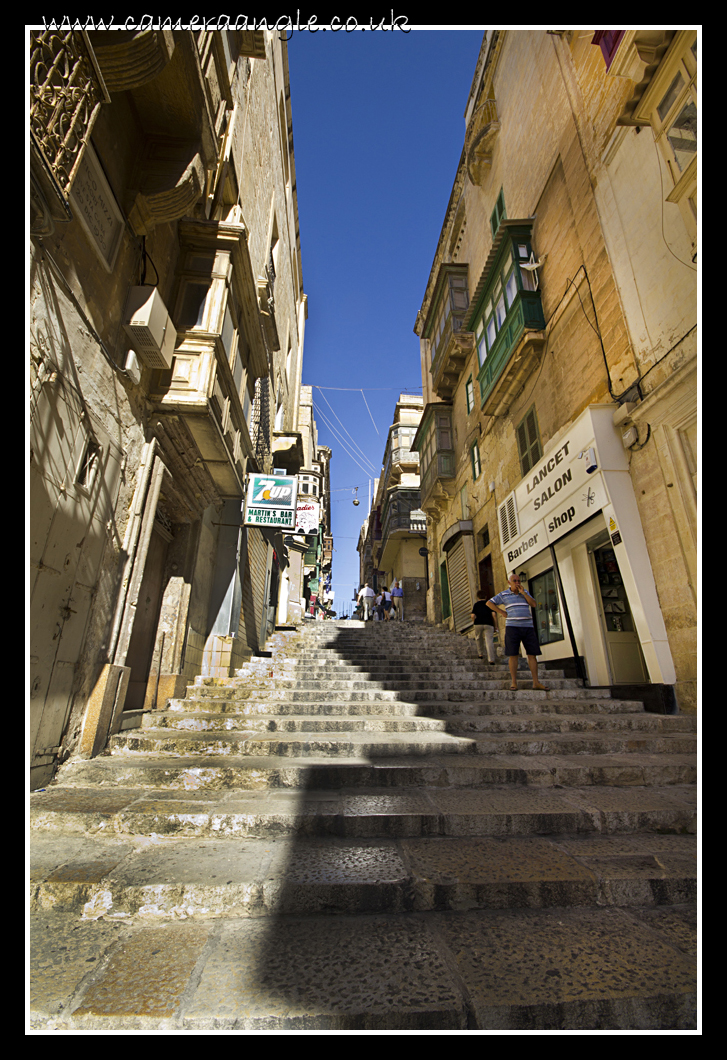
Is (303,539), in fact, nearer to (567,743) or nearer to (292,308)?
(292,308)

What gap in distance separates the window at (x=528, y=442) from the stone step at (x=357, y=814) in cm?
860

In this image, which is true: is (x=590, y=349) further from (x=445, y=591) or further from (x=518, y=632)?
(x=445, y=591)

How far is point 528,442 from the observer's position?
11258 millimetres

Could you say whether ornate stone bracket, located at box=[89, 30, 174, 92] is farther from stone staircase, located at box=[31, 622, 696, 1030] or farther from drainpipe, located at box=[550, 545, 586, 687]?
drainpipe, located at box=[550, 545, 586, 687]

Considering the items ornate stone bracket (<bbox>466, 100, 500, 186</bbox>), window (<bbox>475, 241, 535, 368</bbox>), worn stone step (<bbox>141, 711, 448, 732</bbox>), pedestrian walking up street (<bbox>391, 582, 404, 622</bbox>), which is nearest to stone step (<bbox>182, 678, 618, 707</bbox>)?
worn stone step (<bbox>141, 711, 448, 732</bbox>)

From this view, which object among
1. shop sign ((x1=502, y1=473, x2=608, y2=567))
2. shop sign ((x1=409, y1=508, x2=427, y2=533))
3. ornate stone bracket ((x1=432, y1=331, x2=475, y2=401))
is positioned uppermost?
ornate stone bracket ((x1=432, y1=331, x2=475, y2=401))

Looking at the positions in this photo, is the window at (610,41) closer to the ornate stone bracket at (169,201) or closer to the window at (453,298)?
the ornate stone bracket at (169,201)

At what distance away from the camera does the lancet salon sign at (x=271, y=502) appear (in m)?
9.38

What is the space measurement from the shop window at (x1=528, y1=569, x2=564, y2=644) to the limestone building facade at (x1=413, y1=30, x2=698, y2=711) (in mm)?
47

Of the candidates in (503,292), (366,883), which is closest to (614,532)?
(366,883)

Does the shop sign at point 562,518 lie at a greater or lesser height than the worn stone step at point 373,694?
greater

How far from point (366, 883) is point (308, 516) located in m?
13.1

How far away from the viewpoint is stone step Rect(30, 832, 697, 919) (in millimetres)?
2178

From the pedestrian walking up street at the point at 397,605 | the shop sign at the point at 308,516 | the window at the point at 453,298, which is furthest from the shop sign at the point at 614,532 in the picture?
the pedestrian walking up street at the point at 397,605
